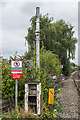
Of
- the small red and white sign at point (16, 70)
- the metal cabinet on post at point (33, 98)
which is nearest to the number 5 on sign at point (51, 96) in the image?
the metal cabinet on post at point (33, 98)

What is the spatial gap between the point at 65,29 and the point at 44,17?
141 inches

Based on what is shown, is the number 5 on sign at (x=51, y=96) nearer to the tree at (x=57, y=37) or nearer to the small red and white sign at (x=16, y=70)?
the small red and white sign at (x=16, y=70)

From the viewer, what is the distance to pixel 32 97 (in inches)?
250

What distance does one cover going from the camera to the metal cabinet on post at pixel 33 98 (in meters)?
5.90

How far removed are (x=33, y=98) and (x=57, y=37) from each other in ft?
65.6

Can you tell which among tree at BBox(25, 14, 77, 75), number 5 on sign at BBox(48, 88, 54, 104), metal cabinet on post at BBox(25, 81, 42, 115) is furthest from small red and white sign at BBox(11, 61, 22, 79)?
tree at BBox(25, 14, 77, 75)

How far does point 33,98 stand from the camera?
20.9 feet

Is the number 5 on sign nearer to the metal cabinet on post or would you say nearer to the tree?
the metal cabinet on post

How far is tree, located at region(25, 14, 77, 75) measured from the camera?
2448 centimetres

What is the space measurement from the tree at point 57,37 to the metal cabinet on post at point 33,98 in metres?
18.1

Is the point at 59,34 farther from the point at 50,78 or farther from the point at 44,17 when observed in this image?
the point at 50,78

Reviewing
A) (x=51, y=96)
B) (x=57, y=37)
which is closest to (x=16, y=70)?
(x=51, y=96)

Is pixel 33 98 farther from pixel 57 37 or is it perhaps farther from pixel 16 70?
pixel 57 37

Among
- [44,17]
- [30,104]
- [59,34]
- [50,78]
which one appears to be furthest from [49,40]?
[30,104]
